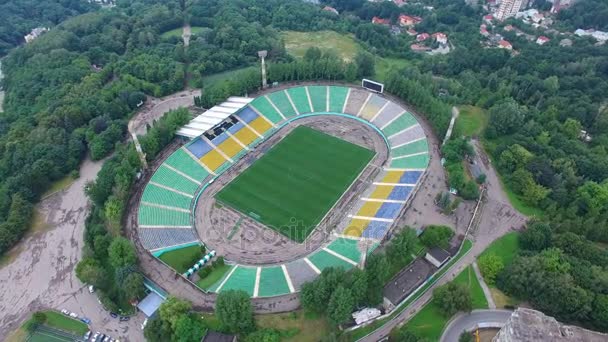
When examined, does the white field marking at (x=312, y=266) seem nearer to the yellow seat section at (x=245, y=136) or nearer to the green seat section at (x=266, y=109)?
the yellow seat section at (x=245, y=136)

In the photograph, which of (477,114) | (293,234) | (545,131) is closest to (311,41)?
(477,114)

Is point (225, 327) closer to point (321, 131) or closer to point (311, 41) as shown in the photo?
point (321, 131)

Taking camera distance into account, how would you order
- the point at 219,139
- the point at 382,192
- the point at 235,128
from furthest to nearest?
the point at 235,128 → the point at 219,139 → the point at 382,192

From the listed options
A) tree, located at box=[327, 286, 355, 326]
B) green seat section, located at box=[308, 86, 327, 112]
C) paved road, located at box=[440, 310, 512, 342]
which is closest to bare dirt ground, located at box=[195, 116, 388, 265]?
tree, located at box=[327, 286, 355, 326]

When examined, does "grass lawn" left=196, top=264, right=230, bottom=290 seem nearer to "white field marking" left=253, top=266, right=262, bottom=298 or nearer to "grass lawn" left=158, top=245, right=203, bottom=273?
"grass lawn" left=158, top=245, right=203, bottom=273

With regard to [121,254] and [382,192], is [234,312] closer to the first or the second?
[121,254]

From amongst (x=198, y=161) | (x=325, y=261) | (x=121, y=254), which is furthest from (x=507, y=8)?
(x=121, y=254)
